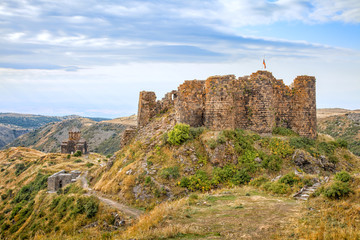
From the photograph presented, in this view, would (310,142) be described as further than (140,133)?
No

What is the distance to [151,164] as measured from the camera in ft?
57.9

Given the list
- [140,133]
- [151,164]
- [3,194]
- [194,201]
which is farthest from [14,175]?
[194,201]

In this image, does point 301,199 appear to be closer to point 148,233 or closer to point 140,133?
point 148,233

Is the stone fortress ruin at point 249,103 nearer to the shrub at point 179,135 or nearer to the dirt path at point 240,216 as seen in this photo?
the shrub at point 179,135

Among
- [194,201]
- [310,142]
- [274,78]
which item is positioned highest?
[274,78]

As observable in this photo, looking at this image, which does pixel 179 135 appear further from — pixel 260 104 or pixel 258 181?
pixel 260 104

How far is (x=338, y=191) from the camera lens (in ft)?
34.1

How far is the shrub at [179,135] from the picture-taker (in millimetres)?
18016

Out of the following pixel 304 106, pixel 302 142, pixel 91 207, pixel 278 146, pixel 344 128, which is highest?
pixel 304 106

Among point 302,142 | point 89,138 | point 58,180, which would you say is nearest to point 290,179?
point 302,142

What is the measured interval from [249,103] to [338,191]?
998 cm

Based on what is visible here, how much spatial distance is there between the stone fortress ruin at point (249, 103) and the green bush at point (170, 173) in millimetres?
3904

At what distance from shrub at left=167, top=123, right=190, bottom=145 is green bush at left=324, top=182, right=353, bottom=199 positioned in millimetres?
9191

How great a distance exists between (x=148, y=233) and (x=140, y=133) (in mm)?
15211
